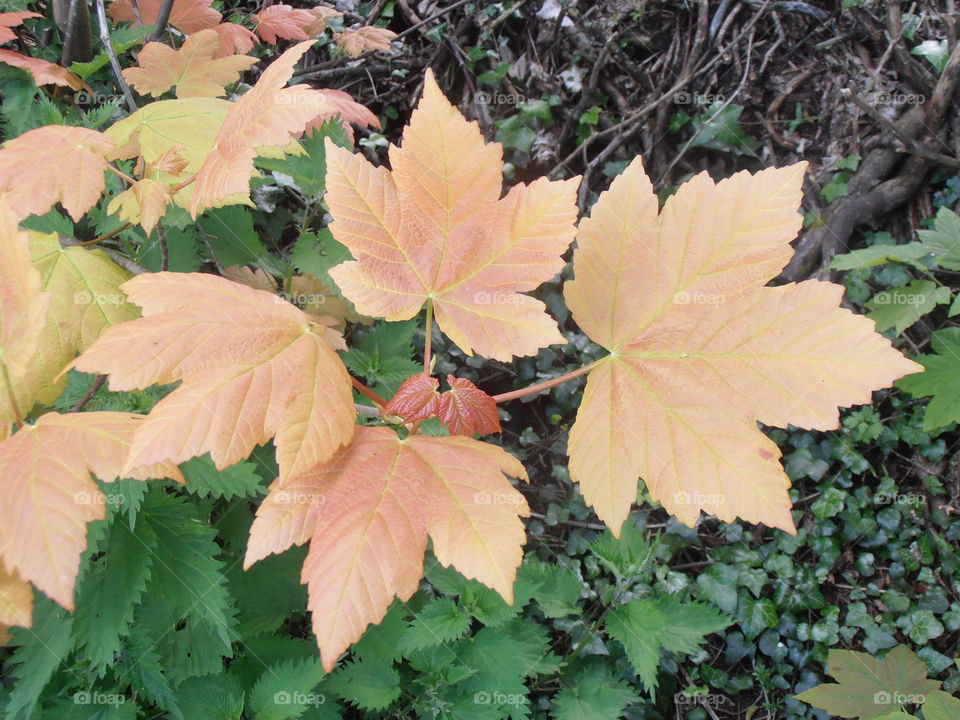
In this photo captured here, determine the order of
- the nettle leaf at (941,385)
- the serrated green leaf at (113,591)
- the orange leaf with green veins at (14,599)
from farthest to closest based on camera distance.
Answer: the nettle leaf at (941,385) → the serrated green leaf at (113,591) → the orange leaf with green veins at (14,599)

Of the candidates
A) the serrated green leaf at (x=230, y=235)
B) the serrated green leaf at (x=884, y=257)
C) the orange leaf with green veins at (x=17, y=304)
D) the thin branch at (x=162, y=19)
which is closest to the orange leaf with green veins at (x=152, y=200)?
the orange leaf with green veins at (x=17, y=304)

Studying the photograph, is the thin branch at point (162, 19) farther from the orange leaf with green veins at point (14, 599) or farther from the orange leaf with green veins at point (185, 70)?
the orange leaf with green veins at point (14, 599)

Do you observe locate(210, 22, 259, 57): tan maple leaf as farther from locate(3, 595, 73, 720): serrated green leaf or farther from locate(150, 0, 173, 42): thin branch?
locate(3, 595, 73, 720): serrated green leaf

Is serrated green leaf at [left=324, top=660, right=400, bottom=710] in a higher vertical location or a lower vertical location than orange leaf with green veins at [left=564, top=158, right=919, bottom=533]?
lower

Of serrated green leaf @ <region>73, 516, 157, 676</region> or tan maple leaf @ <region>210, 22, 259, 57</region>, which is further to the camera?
tan maple leaf @ <region>210, 22, 259, 57</region>

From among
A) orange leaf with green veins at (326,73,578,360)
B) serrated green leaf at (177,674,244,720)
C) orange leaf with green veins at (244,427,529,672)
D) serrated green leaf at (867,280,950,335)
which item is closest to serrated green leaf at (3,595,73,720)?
serrated green leaf at (177,674,244,720)

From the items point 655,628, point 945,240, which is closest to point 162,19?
point 655,628

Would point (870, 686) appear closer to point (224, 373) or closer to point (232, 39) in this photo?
point (224, 373)
